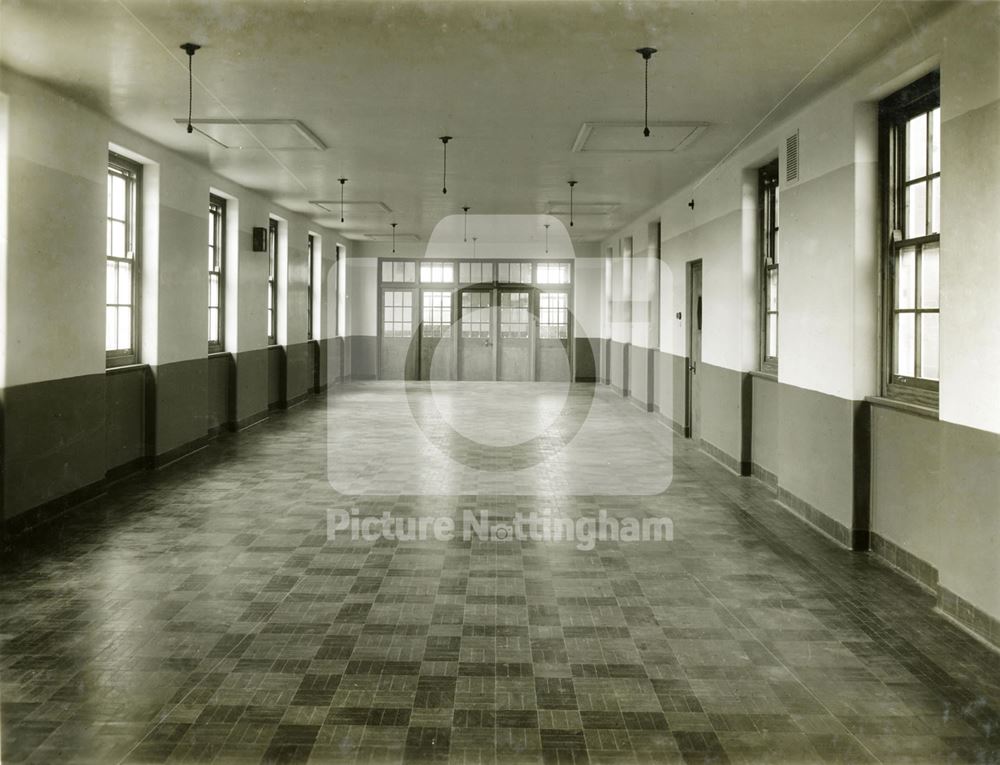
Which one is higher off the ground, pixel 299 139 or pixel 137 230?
pixel 299 139

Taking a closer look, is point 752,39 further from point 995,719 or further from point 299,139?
point 299,139

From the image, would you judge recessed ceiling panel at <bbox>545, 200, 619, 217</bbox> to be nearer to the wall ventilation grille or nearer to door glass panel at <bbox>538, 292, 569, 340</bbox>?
the wall ventilation grille

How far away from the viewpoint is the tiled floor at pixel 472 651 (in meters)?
2.78

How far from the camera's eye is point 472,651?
352cm

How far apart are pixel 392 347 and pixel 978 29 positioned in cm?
1487

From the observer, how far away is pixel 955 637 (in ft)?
12.2

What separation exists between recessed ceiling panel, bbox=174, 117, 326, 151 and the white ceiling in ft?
0.19

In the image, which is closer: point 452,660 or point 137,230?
point 452,660

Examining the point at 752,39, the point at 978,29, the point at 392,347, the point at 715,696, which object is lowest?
the point at 715,696

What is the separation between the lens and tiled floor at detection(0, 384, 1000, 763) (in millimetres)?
2781

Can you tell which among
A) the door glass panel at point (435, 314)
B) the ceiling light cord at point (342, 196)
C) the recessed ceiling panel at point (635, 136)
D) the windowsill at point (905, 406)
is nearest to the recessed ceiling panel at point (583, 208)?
the ceiling light cord at point (342, 196)

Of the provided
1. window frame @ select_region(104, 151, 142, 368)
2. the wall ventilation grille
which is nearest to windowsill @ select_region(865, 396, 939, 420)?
the wall ventilation grille

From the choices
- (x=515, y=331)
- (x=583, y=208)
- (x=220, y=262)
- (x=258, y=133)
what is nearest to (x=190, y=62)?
(x=258, y=133)

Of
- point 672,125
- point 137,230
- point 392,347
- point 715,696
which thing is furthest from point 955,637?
point 392,347
